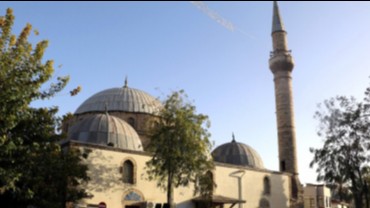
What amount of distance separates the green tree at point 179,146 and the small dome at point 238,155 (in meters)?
10.9

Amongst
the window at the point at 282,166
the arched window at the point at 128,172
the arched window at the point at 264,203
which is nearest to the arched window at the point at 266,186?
the arched window at the point at 264,203

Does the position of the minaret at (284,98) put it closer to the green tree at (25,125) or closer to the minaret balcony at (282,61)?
the minaret balcony at (282,61)

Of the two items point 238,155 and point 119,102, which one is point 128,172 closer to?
point 119,102

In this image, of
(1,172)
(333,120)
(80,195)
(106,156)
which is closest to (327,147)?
(333,120)

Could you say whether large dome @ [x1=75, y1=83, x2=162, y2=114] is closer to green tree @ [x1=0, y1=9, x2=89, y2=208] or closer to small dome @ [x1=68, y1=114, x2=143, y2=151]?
small dome @ [x1=68, y1=114, x2=143, y2=151]

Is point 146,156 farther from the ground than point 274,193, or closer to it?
farther from the ground

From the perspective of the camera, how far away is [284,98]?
112 ft

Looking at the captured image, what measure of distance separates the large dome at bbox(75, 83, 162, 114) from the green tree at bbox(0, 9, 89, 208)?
48.0ft

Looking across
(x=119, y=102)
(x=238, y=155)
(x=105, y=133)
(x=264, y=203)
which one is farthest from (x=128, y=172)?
(x=238, y=155)

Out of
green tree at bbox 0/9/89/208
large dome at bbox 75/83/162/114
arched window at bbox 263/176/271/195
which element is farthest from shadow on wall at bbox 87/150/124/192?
arched window at bbox 263/176/271/195

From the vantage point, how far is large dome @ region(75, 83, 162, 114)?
29984 millimetres

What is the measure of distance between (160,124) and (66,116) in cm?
812

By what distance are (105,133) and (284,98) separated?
16.1m

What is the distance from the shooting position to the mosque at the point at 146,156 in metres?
21.1
